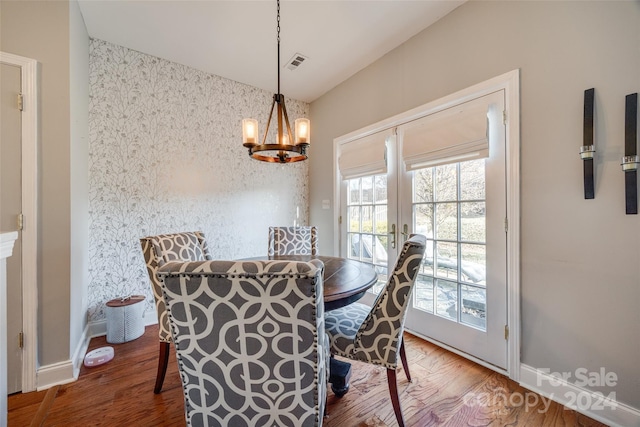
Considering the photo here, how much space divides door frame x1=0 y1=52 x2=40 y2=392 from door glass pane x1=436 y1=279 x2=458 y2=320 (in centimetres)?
294

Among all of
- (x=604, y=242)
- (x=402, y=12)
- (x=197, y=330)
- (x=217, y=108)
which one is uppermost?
(x=402, y=12)

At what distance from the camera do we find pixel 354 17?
Answer: 213 centimetres

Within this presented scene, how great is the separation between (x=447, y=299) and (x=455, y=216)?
0.71 m

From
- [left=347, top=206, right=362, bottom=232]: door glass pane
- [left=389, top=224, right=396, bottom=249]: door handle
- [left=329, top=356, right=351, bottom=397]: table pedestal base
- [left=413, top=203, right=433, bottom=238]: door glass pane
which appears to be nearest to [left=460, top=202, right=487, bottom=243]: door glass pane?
[left=413, top=203, right=433, bottom=238]: door glass pane

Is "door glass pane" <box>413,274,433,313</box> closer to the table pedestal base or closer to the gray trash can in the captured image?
the table pedestal base

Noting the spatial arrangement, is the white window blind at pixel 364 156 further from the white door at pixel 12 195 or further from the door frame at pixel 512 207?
the white door at pixel 12 195

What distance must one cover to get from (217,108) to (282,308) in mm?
2958

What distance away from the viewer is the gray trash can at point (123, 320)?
2.25 meters

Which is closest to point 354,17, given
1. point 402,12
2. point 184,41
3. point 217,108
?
point 402,12

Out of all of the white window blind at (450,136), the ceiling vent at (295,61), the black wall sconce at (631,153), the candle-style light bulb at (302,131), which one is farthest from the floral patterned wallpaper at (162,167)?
the black wall sconce at (631,153)

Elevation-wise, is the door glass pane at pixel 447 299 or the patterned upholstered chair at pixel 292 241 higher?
the patterned upholstered chair at pixel 292 241

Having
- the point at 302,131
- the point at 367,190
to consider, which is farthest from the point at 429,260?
the point at 302,131

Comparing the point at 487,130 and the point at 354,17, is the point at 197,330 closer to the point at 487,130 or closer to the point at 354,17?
the point at 487,130

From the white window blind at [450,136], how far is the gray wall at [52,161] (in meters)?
2.66
